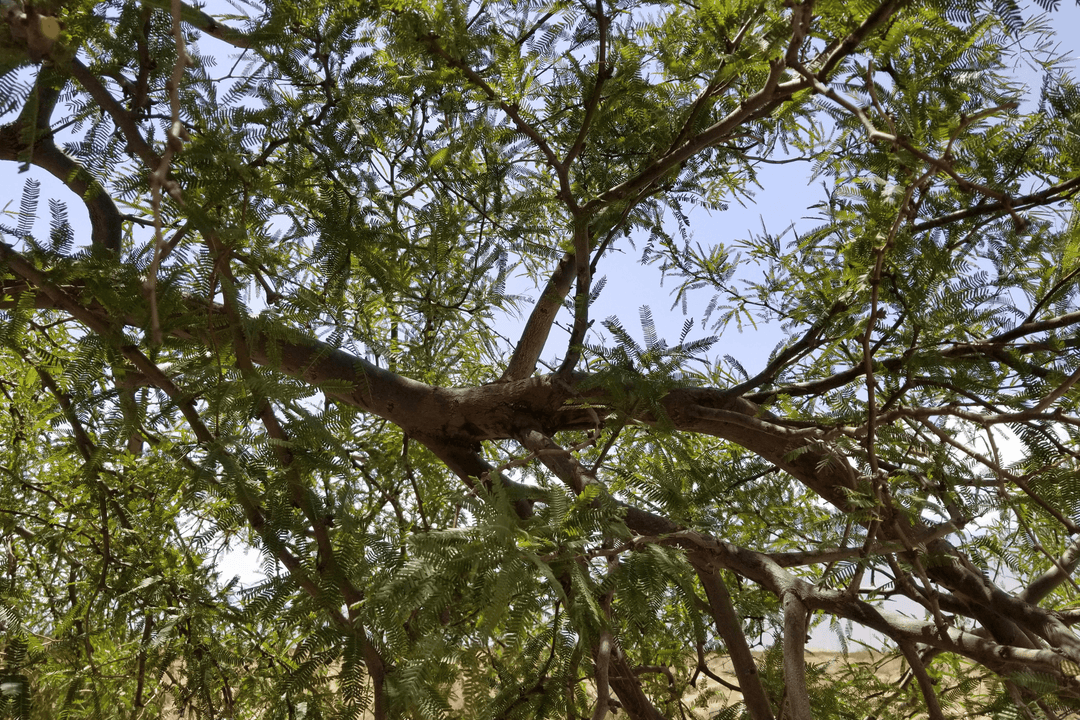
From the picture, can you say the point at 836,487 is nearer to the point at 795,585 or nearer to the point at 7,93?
→ the point at 795,585

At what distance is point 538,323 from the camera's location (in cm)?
284

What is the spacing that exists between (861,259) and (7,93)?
5.46 feet

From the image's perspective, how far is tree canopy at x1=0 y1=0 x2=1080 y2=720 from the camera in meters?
1.43

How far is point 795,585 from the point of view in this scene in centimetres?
156

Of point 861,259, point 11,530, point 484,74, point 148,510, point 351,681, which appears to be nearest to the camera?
point 351,681

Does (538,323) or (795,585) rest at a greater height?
(538,323)

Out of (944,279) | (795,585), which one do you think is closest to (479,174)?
(944,279)

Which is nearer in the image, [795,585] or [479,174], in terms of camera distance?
[795,585]

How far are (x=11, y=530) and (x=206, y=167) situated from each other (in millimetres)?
1463

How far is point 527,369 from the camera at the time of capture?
9.39 feet

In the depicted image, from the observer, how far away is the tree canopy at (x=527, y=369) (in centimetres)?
143

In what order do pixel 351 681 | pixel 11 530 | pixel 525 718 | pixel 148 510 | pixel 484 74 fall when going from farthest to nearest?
pixel 148 510 → pixel 11 530 → pixel 484 74 → pixel 525 718 → pixel 351 681

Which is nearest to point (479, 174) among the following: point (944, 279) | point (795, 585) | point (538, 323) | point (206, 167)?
point (538, 323)

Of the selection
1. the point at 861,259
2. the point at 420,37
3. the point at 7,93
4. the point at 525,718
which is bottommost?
the point at 525,718
